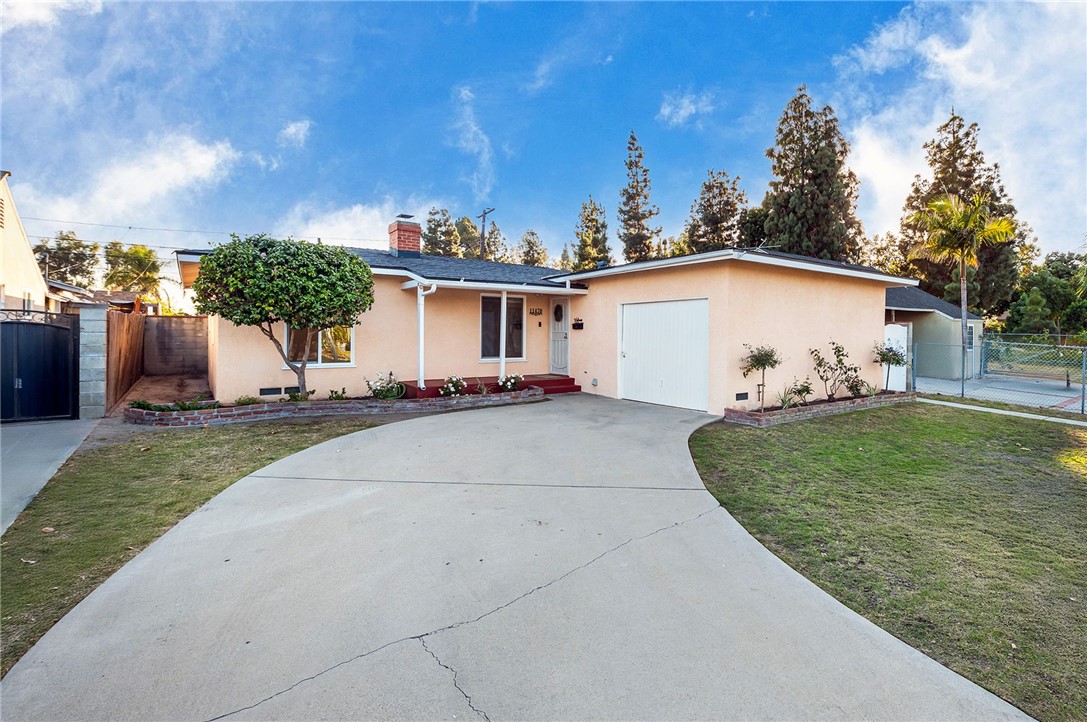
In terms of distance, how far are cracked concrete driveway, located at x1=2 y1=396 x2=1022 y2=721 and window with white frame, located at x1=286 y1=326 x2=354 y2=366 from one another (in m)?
5.76

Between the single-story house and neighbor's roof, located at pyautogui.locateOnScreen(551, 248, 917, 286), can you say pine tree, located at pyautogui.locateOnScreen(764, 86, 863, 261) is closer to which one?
neighbor's roof, located at pyautogui.locateOnScreen(551, 248, 917, 286)

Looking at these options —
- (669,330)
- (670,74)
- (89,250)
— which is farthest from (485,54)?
(89,250)

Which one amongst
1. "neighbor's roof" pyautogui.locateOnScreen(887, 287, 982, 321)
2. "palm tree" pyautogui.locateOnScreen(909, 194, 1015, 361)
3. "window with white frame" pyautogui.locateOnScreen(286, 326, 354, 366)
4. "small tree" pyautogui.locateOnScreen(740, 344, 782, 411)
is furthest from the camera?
"neighbor's roof" pyautogui.locateOnScreen(887, 287, 982, 321)

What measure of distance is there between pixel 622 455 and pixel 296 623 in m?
4.20

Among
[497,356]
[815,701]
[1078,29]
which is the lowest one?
[815,701]

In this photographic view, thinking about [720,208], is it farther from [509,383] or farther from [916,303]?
[509,383]

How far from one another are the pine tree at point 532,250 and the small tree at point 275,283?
3438 centimetres

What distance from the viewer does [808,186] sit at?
80.1 feet

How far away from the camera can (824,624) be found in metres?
2.69

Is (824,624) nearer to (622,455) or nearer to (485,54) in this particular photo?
(622,455)

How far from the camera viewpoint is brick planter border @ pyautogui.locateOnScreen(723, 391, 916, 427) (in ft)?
27.8

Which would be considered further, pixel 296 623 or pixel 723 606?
pixel 723 606

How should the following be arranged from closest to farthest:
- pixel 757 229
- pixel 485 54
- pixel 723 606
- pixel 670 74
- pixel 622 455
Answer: pixel 723 606, pixel 622 455, pixel 485 54, pixel 670 74, pixel 757 229

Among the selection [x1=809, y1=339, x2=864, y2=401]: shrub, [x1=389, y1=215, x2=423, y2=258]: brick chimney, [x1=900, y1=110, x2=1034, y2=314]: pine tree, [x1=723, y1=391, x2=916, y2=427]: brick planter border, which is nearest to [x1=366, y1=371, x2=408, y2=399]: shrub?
[x1=389, y1=215, x2=423, y2=258]: brick chimney
